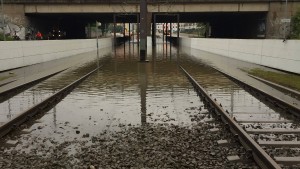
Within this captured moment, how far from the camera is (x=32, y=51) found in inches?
1009

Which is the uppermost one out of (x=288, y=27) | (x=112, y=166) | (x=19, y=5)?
(x=19, y=5)

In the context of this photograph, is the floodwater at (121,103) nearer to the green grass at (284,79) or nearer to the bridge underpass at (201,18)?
the green grass at (284,79)

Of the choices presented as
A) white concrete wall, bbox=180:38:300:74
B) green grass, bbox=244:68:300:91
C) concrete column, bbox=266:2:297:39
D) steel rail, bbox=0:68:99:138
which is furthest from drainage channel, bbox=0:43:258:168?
concrete column, bbox=266:2:297:39

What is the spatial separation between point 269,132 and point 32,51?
21268mm

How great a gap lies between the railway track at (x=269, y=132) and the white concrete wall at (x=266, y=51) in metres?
7.69

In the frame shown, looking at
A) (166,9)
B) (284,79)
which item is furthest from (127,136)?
(166,9)

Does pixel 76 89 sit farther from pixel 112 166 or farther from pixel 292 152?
pixel 292 152

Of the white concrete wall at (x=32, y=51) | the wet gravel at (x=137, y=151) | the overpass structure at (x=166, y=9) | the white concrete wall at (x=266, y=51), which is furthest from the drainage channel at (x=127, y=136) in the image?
the overpass structure at (x=166, y=9)

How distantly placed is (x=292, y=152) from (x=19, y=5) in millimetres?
48750

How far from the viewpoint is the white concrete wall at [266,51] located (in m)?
18.6

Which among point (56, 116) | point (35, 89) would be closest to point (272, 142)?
point (56, 116)

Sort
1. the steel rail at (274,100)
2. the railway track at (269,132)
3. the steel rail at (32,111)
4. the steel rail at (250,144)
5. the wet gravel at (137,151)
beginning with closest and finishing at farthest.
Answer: the steel rail at (250,144)
the railway track at (269,132)
the wet gravel at (137,151)
the steel rail at (32,111)
the steel rail at (274,100)

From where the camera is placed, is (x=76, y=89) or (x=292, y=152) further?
(x=76, y=89)

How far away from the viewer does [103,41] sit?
54.8m
